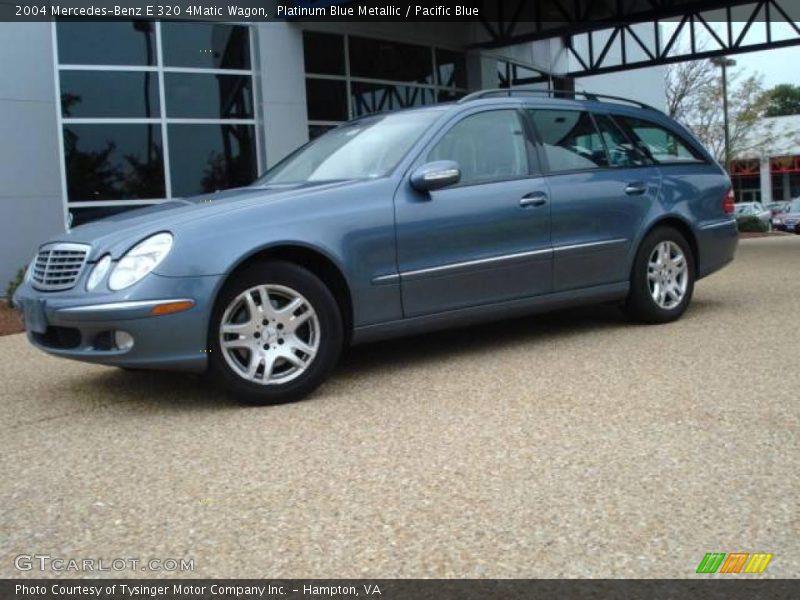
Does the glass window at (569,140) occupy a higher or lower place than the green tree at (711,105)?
lower

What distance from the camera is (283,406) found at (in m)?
4.48

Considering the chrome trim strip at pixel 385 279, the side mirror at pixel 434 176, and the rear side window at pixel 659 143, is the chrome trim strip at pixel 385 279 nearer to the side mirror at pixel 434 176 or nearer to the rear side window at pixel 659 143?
the side mirror at pixel 434 176

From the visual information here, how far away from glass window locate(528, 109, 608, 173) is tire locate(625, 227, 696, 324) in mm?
731

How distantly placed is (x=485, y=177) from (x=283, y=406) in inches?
79.8

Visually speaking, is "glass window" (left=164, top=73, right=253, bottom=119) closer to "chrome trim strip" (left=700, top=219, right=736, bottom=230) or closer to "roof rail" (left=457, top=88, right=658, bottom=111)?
"roof rail" (left=457, top=88, right=658, bottom=111)

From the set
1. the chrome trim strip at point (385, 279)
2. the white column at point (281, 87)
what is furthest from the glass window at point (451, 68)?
the chrome trim strip at point (385, 279)

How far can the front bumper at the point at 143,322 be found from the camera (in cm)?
414

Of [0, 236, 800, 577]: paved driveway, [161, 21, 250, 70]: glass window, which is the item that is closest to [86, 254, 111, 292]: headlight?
[0, 236, 800, 577]: paved driveway

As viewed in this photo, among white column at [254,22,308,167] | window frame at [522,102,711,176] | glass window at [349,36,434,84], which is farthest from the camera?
glass window at [349,36,434,84]

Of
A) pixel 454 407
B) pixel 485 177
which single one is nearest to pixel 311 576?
pixel 454 407

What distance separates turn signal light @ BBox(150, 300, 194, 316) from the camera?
4152mm

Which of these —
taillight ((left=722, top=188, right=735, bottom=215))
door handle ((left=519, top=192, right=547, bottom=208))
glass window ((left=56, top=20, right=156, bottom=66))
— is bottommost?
taillight ((left=722, top=188, right=735, bottom=215))

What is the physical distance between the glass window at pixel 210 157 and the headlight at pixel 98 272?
29.1 ft
